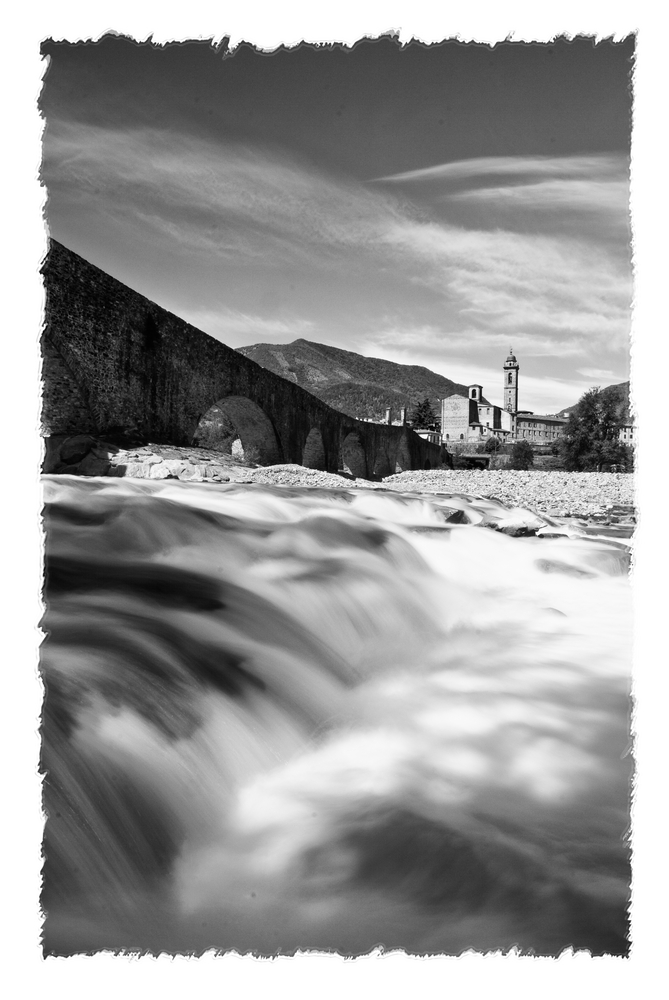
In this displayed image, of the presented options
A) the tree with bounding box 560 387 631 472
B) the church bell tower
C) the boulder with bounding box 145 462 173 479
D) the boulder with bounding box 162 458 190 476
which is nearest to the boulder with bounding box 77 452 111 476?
the boulder with bounding box 145 462 173 479

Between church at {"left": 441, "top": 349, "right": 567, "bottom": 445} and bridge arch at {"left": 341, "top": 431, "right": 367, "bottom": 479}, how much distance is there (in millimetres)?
2792

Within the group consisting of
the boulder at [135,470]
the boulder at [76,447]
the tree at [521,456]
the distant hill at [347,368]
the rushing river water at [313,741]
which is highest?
the distant hill at [347,368]

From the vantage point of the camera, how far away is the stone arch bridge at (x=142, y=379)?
8.35 ft

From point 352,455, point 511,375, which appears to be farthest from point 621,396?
point 352,455

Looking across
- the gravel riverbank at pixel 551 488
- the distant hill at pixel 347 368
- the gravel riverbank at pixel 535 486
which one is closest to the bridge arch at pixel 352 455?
the distant hill at pixel 347 368

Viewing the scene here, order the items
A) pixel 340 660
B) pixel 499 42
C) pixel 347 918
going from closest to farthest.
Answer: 1. pixel 347 918
2. pixel 499 42
3. pixel 340 660

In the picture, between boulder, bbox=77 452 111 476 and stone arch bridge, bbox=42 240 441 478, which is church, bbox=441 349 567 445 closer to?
boulder, bbox=77 452 111 476

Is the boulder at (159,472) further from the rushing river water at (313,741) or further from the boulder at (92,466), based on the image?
the rushing river water at (313,741)

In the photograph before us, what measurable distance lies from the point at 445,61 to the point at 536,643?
2.05 metres

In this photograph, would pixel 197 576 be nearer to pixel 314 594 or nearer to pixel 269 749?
pixel 314 594

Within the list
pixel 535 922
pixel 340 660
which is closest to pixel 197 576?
pixel 340 660

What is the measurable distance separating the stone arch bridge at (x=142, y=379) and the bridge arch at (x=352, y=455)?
5.01ft

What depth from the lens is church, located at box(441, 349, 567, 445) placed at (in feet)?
9.20

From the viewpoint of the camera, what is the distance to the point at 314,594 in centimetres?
214
